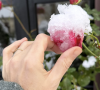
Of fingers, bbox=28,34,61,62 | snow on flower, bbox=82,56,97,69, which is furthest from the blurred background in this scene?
fingers, bbox=28,34,61,62

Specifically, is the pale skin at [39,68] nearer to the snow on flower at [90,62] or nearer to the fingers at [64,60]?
the fingers at [64,60]

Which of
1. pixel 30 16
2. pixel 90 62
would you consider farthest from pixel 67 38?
pixel 30 16

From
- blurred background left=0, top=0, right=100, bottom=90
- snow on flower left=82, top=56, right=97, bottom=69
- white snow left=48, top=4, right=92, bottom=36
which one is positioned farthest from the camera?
blurred background left=0, top=0, right=100, bottom=90

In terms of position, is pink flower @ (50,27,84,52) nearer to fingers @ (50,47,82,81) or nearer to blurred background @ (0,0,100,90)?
fingers @ (50,47,82,81)

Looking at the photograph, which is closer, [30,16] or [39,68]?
[39,68]

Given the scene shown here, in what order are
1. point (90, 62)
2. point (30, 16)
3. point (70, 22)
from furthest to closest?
point (30, 16) < point (90, 62) < point (70, 22)

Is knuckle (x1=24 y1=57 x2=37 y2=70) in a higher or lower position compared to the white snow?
lower

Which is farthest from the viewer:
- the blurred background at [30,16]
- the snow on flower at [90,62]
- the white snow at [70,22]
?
the blurred background at [30,16]

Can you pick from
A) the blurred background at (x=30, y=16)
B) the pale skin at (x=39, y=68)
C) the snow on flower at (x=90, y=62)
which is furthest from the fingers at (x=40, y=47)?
the blurred background at (x=30, y=16)

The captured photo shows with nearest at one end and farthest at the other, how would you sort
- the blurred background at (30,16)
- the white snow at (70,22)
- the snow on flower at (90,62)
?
the white snow at (70,22), the snow on flower at (90,62), the blurred background at (30,16)

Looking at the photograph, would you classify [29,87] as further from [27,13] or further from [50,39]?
[27,13]

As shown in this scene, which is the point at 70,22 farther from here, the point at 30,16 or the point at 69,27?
the point at 30,16
